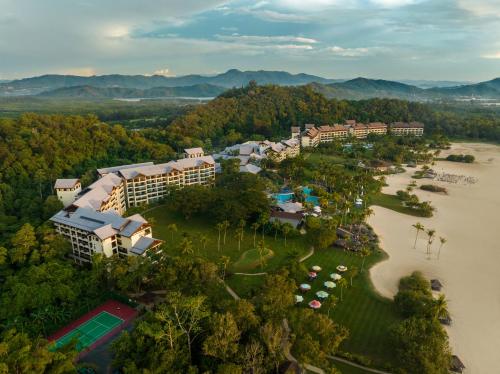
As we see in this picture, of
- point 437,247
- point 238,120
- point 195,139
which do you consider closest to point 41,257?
point 437,247

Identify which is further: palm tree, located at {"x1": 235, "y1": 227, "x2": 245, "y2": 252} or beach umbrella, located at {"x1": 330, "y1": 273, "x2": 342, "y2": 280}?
palm tree, located at {"x1": 235, "y1": 227, "x2": 245, "y2": 252}

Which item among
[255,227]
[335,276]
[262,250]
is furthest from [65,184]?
[335,276]

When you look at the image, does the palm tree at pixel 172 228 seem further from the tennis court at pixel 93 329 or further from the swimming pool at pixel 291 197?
the swimming pool at pixel 291 197

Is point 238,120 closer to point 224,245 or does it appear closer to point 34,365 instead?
point 224,245

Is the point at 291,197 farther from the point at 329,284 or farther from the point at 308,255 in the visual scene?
the point at 329,284

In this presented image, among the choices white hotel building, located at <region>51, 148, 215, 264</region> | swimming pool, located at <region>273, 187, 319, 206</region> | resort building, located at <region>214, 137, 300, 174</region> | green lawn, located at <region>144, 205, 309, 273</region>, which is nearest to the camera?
white hotel building, located at <region>51, 148, 215, 264</region>

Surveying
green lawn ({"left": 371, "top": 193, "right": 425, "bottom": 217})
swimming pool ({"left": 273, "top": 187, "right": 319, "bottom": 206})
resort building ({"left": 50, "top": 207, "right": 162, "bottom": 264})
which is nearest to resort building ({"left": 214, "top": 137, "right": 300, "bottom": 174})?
swimming pool ({"left": 273, "top": 187, "right": 319, "bottom": 206})

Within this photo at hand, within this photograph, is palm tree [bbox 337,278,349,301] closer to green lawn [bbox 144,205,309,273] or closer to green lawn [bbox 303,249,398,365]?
green lawn [bbox 303,249,398,365]
